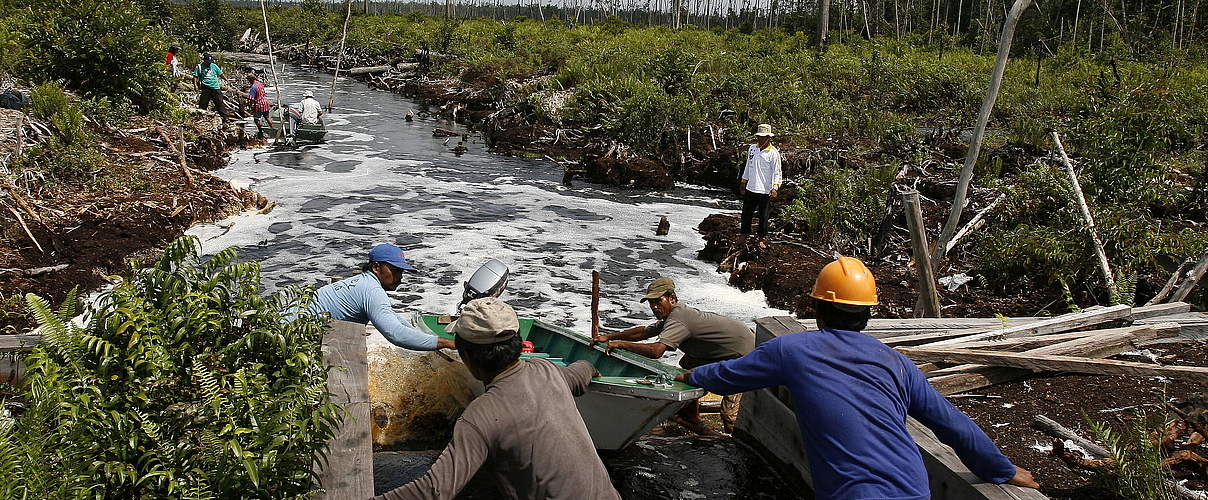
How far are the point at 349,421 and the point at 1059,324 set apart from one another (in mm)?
4769

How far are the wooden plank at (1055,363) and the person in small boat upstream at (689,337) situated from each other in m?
1.27

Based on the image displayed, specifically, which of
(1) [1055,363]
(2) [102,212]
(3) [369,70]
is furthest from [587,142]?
(3) [369,70]

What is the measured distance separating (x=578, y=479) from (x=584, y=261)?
9389 mm

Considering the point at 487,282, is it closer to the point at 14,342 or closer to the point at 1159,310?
the point at 14,342

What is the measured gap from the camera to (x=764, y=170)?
11.3m

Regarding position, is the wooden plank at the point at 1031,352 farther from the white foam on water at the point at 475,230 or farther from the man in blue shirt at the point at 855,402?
the white foam on water at the point at 475,230

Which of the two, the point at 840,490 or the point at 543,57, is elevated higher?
the point at 543,57

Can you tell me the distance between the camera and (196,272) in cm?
356

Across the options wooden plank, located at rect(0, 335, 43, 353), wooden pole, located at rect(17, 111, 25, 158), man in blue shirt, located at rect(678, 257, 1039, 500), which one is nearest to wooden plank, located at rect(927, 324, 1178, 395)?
man in blue shirt, located at rect(678, 257, 1039, 500)

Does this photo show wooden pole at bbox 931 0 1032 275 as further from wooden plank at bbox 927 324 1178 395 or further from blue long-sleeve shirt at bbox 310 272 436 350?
blue long-sleeve shirt at bbox 310 272 436 350

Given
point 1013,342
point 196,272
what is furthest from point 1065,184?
point 196,272

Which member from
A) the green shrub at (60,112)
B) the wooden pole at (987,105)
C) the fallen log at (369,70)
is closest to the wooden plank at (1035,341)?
the wooden pole at (987,105)

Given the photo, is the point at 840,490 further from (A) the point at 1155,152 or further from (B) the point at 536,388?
(A) the point at 1155,152

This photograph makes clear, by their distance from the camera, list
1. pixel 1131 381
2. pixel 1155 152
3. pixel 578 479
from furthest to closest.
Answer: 1. pixel 1155 152
2. pixel 1131 381
3. pixel 578 479
